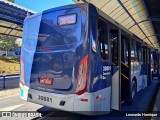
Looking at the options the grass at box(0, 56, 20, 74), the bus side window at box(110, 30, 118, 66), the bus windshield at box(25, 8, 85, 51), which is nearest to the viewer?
the bus windshield at box(25, 8, 85, 51)

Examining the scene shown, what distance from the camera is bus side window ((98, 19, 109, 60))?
6.10m

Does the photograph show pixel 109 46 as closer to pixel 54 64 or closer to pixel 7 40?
pixel 54 64

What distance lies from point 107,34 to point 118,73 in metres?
1.28

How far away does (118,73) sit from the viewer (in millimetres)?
6945

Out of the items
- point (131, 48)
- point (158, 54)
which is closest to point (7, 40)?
point (158, 54)

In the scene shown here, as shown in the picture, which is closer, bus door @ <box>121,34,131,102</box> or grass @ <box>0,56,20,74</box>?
bus door @ <box>121,34,131,102</box>

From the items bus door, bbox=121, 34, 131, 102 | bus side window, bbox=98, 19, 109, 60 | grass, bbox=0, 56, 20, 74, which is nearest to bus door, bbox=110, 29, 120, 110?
bus side window, bbox=98, 19, 109, 60

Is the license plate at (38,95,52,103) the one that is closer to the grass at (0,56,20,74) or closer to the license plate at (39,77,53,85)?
the license plate at (39,77,53,85)

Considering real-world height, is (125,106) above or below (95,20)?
below

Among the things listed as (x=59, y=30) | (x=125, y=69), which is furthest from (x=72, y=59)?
(x=125, y=69)

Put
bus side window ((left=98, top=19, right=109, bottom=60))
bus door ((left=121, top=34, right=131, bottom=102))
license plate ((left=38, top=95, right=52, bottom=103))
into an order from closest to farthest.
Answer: license plate ((left=38, top=95, right=52, bottom=103))
bus side window ((left=98, top=19, right=109, bottom=60))
bus door ((left=121, top=34, right=131, bottom=102))

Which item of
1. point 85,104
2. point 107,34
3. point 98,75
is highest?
point 107,34

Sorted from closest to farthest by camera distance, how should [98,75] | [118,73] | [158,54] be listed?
[98,75]
[118,73]
[158,54]

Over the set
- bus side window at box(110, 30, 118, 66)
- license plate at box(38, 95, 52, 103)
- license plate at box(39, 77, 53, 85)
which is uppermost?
bus side window at box(110, 30, 118, 66)
